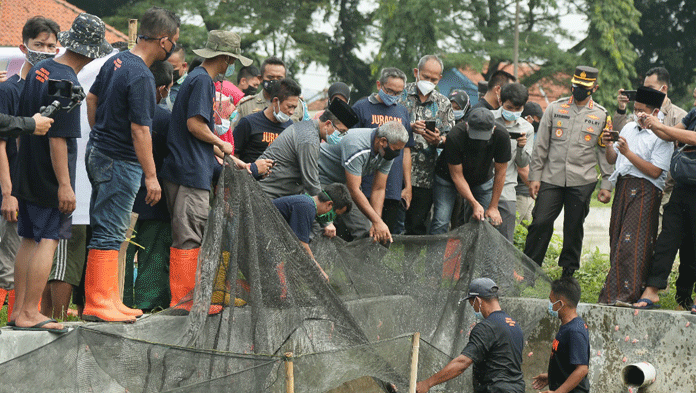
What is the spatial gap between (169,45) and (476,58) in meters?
28.6

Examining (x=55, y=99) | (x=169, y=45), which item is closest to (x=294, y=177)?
(x=169, y=45)

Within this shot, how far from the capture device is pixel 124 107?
6094 millimetres

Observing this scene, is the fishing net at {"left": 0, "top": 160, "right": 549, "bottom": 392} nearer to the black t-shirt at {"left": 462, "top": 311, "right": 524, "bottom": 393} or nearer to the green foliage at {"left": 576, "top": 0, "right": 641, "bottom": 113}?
the black t-shirt at {"left": 462, "top": 311, "right": 524, "bottom": 393}

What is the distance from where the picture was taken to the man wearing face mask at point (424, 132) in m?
9.09

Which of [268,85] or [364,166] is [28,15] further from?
[364,166]

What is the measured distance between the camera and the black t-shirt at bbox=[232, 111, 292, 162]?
8.16m


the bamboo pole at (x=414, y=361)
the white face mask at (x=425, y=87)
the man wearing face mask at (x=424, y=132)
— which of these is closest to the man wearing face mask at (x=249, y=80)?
the man wearing face mask at (x=424, y=132)

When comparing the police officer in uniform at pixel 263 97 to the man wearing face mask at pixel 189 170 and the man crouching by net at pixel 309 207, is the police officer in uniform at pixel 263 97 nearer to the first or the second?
the man crouching by net at pixel 309 207

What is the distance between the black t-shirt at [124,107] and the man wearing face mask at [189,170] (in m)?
0.43

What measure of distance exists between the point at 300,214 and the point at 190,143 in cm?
104

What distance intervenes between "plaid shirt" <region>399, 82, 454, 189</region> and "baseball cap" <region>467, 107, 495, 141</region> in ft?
2.01

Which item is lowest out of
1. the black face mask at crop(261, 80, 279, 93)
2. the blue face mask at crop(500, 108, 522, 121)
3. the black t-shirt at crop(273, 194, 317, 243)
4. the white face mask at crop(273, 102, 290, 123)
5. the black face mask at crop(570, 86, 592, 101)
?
the black t-shirt at crop(273, 194, 317, 243)

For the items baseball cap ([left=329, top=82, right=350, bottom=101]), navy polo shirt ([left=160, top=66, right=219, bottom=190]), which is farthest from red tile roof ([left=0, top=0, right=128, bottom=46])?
navy polo shirt ([left=160, top=66, right=219, bottom=190])

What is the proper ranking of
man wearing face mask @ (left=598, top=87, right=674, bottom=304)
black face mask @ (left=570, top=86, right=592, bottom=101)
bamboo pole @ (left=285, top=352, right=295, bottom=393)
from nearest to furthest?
bamboo pole @ (left=285, top=352, right=295, bottom=393), man wearing face mask @ (left=598, top=87, right=674, bottom=304), black face mask @ (left=570, top=86, right=592, bottom=101)
